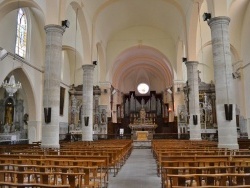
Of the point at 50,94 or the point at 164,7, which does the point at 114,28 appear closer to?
the point at 164,7

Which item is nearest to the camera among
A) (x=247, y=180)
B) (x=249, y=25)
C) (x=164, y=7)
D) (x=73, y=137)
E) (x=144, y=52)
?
(x=247, y=180)

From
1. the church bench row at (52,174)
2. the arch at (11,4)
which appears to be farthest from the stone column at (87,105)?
the church bench row at (52,174)

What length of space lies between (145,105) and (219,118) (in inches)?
1110

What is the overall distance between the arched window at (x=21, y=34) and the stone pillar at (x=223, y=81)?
1339 cm

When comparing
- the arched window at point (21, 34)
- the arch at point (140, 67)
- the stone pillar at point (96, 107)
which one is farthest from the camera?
the arch at point (140, 67)

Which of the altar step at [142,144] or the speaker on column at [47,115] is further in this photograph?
the altar step at [142,144]

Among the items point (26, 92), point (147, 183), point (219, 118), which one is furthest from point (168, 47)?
point (147, 183)

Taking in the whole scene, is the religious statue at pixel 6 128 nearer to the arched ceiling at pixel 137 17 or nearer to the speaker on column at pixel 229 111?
the arched ceiling at pixel 137 17

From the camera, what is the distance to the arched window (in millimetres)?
17922

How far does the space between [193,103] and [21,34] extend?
525 inches

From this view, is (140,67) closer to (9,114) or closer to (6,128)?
(9,114)

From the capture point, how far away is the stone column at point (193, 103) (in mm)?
16234

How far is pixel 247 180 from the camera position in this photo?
4.37m

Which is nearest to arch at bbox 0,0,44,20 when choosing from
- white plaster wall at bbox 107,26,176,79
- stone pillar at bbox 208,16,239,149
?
stone pillar at bbox 208,16,239,149
